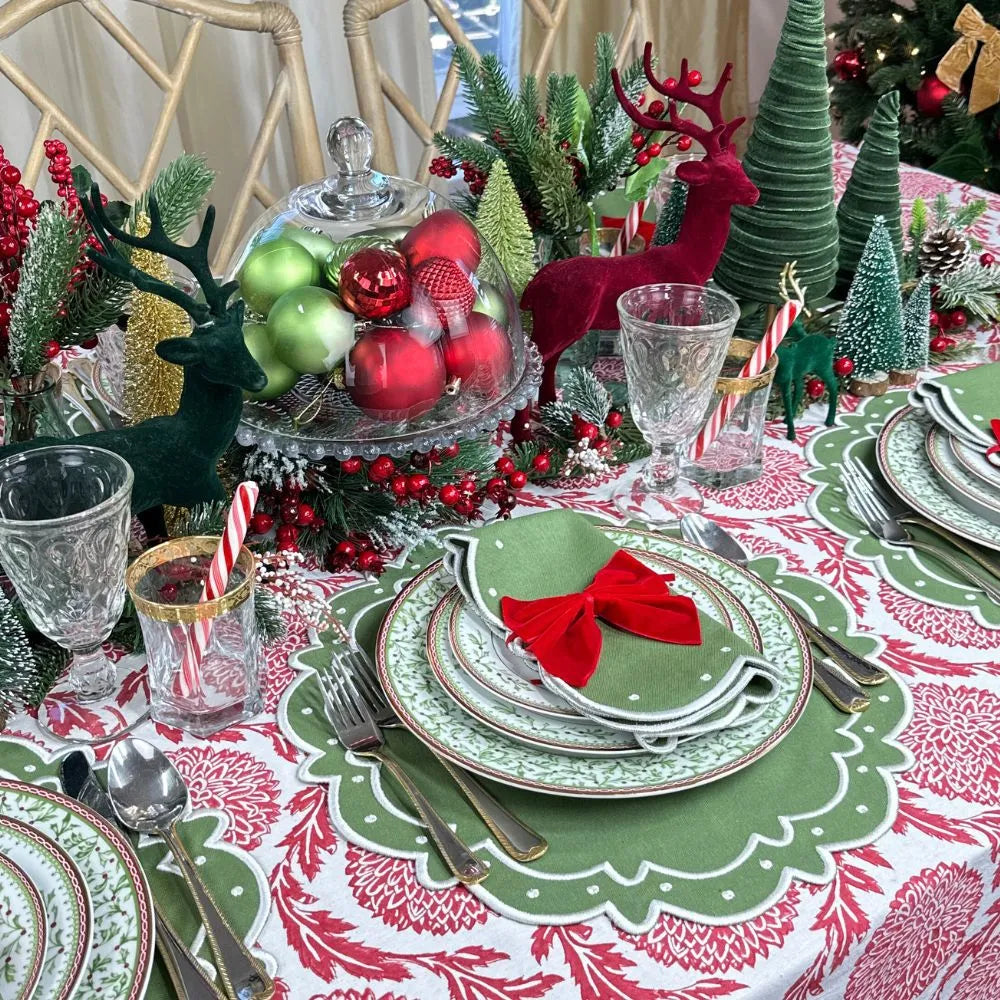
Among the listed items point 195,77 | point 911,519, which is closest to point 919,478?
→ point 911,519

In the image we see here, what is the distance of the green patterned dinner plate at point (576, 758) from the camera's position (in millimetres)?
572

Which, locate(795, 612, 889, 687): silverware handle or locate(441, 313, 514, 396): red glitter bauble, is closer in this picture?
locate(795, 612, 889, 687): silverware handle

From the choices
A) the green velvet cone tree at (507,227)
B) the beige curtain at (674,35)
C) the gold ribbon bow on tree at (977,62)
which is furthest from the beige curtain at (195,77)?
the green velvet cone tree at (507,227)

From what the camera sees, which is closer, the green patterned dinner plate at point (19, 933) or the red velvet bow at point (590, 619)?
the green patterned dinner plate at point (19, 933)

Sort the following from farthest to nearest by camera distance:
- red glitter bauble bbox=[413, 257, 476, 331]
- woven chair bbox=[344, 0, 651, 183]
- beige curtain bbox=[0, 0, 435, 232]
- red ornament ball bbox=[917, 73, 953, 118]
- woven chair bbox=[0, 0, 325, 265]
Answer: red ornament ball bbox=[917, 73, 953, 118] < beige curtain bbox=[0, 0, 435, 232] < woven chair bbox=[344, 0, 651, 183] < woven chair bbox=[0, 0, 325, 265] < red glitter bauble bbox=[413, 257, 476, 331]

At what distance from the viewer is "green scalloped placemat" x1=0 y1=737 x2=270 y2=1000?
0.52 m

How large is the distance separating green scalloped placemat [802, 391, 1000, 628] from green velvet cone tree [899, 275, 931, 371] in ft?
0.13

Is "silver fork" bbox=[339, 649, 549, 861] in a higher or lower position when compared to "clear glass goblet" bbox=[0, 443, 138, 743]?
lower

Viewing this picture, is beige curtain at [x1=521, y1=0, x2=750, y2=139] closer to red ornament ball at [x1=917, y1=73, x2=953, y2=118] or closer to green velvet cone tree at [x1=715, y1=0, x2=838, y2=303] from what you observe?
red ornament ball at [x1=917, y1=73, x2=953, y2=118]

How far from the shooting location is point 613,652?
25.4 inches

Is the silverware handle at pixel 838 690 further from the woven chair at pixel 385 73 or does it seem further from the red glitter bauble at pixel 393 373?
the woven chair at pixel 385 73

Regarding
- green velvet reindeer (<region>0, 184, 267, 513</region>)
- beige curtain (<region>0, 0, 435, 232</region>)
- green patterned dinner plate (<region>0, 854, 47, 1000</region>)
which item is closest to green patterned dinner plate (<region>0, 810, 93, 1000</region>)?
green patterned dinner plate (<region>0, 854, 47, 1000</region>)

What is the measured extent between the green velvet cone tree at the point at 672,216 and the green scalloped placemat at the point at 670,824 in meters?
0.58

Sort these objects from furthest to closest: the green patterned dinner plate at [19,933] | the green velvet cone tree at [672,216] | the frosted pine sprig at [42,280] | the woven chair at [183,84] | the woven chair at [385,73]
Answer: the woven chair at [385,73], the woven chair at [183,84], the green velvet cone tree at [672,216], the frosted pine sprig at [42,280], the green patterned dinner plate at [19,933]
